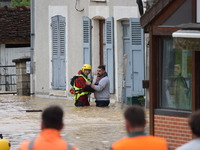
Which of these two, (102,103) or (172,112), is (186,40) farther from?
(102,103)

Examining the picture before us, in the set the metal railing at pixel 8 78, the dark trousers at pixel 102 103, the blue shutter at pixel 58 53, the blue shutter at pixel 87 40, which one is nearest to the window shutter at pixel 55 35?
the blue shutter at pixel 58 53

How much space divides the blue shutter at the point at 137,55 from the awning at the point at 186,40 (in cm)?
1219

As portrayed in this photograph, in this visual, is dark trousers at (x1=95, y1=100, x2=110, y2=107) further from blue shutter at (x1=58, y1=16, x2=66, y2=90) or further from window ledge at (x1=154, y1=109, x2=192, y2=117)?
window ledge at (x1=154, y1=109, x2=192, y2=117)

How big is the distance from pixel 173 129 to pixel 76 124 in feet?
20.1

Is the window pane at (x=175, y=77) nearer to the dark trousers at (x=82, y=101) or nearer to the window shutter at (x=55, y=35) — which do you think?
the dark trousers at (x=82, y=101)

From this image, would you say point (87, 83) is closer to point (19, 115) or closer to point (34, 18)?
point (19, 115)

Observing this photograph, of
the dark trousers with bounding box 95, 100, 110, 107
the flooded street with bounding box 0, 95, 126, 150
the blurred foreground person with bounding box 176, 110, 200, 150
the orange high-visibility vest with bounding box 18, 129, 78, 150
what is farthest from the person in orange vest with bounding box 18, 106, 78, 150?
the dark trousers with bounding box 95, 100, 110, 107

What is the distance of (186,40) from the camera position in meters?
12.8

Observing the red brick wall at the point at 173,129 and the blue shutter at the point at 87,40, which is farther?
the blue shutter at the point at 87,40

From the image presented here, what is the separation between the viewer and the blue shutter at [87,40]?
28.0 m

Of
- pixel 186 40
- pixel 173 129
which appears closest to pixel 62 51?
pixel 173 129

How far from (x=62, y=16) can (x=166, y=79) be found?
1605cm

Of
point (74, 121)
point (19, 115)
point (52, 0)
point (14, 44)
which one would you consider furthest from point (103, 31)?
point (14, 44)

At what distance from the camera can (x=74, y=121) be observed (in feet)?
66.7
